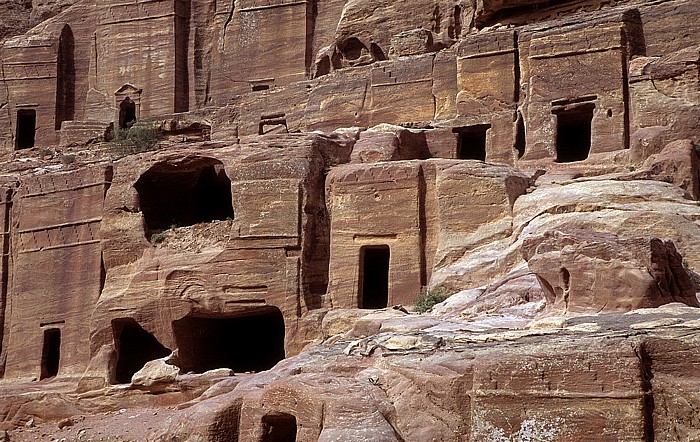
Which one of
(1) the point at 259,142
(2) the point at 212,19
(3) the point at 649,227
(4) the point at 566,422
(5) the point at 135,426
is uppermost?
(2) the point at 212,19

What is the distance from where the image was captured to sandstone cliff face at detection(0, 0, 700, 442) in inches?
508

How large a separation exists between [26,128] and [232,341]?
1664 centimetres

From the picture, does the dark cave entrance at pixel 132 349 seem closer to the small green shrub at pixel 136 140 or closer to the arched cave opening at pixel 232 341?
the arched cave opening at pixel 232 341

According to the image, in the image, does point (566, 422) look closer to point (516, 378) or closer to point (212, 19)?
point (516, 378)

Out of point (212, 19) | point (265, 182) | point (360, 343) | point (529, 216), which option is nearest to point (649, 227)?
point (529, 216)

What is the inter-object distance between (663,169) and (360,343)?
921 cm

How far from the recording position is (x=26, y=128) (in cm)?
3947

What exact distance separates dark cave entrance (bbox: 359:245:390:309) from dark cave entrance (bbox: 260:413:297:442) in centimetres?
943

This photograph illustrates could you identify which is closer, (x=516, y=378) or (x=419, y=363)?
(x=516, y=378)

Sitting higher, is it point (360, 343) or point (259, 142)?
point (259, 142)

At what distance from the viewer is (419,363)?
13.4 metres

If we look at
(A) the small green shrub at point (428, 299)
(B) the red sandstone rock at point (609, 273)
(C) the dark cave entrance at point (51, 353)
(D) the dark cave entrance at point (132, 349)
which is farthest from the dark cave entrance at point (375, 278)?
(B) the red sandstone rock at point (609, 273)

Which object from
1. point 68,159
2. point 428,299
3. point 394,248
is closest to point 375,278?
point 394,248

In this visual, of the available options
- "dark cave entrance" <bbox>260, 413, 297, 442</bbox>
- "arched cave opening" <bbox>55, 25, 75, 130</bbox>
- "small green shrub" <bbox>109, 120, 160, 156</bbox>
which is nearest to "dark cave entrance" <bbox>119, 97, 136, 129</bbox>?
"arched cave opening" <bbox>55, 25, 75, 130</bbox>
